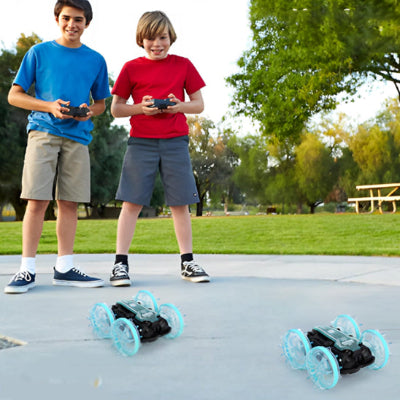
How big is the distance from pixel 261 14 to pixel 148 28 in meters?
16.7

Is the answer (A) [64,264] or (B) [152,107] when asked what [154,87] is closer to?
(B) [152,107]

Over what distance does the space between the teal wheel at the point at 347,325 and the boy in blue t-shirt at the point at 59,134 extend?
196 centimetres

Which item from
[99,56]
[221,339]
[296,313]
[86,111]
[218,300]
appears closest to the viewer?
[221,339]

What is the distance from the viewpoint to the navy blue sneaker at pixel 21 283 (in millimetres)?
3434

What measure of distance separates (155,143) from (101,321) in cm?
184

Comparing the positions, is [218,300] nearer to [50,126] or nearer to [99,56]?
[50,126]

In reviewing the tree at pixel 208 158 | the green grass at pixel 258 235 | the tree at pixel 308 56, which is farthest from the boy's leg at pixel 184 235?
the tree at pixel 208 158

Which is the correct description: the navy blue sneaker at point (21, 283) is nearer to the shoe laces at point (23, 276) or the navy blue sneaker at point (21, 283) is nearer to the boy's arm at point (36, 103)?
the shoe laces at point (23, 276)

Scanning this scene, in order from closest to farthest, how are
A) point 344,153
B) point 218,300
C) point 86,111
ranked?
1. point 218,300
2. point 86,111
3. point 344,153

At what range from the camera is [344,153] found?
35031 mm

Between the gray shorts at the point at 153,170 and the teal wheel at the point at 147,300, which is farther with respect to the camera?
the gray shorts at the point at 153,170

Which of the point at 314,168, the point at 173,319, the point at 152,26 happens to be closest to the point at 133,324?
the point at 173,319

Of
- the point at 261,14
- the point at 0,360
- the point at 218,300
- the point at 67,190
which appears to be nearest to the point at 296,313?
the point at 218,300

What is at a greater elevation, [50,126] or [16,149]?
[16,149]
